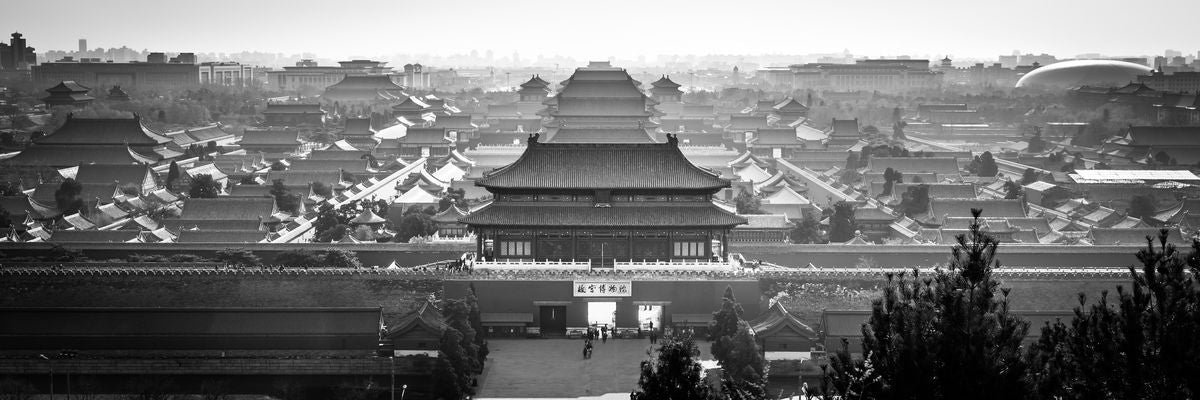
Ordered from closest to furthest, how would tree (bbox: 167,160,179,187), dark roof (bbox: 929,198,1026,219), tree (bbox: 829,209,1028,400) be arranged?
1. tree (bbox: 829,209,1028,400)
2. dark roof (bbox: 929,198,1026,219)
3. tree (bbox: 167,160,179,187)

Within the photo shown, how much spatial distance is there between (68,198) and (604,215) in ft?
60.5

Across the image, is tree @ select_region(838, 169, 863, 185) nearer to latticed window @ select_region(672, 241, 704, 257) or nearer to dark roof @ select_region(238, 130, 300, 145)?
latticed window @ select_region(672, 241, 704, 257)

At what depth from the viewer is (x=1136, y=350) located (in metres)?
14.7

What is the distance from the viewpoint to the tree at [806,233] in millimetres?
32397

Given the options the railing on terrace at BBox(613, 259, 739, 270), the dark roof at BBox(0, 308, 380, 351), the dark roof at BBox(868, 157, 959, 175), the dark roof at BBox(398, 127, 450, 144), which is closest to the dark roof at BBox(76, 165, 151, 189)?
the dark roof at BBox(398, 127, 450, 144)

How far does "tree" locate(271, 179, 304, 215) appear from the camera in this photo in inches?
1421

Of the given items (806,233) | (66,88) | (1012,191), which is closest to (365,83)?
(66,88)

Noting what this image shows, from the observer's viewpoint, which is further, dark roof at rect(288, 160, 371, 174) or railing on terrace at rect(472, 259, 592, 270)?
dark roof at rect(288, 160, 371, 174)

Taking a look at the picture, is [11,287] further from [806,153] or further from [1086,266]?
[806,153]

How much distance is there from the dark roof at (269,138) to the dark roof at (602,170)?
32.1 metres

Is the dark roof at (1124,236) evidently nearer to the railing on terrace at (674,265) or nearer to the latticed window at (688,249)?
the railing on terrace at (674,265)

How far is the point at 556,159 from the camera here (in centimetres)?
2702

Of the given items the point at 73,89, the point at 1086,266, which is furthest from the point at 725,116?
the point at 1086,266

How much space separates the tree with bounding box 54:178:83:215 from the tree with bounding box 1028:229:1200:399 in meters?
29.0
